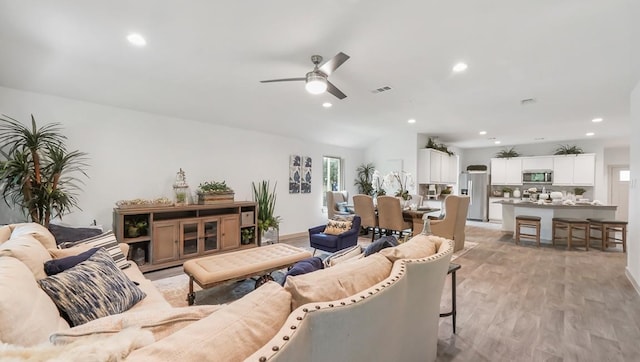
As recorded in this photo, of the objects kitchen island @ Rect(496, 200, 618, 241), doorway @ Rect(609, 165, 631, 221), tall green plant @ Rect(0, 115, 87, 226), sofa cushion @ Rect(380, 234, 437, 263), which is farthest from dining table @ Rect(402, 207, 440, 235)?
doorway @ Rect(609, 165, 631, 221)

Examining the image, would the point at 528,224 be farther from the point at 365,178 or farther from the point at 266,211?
the point at 266,211

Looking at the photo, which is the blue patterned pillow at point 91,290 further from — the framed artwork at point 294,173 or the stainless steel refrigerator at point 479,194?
the stainless steel refrigerator at point 479,194

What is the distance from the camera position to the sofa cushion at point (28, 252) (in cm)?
154

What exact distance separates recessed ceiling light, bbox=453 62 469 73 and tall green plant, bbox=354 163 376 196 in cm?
466

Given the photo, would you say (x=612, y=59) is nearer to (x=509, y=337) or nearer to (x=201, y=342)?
(x=509, y=337)

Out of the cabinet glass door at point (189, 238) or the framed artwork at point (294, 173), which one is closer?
the cabinet glass door at point (189, 238)

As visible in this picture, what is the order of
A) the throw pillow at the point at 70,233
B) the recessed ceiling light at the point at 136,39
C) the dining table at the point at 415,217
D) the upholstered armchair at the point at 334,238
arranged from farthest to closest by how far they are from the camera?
1. the dining table at the point at 415,217
2. the upholstered armchair at the point at 334,238
3. the throw pillow at the point at 70,233
4. the recessed ceiling light at the point at 136,39

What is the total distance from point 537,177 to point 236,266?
30.1 feet

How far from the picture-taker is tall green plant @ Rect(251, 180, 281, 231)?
5.30m

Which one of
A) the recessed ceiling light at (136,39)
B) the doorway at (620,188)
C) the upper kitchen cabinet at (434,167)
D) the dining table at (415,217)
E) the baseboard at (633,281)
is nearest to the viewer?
the recessed ceiling light at (136,39)

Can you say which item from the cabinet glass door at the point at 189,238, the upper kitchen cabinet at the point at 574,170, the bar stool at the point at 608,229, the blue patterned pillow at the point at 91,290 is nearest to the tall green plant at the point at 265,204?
the cabinet glass door at the point at 189,238

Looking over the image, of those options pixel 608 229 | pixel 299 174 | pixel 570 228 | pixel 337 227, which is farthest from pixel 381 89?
pixel 608 229

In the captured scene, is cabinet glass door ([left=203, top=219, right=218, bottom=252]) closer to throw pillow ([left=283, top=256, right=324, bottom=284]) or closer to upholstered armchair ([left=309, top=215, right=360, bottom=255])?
upholstered armchair ([left=309, top=215, right=360, bottom=255])

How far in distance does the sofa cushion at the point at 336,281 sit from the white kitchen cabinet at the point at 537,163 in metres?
9.07
